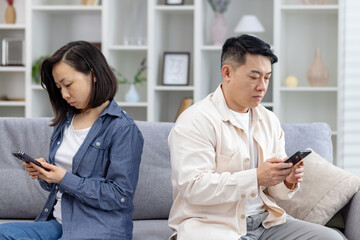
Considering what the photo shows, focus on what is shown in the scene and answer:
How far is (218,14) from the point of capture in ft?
15.4

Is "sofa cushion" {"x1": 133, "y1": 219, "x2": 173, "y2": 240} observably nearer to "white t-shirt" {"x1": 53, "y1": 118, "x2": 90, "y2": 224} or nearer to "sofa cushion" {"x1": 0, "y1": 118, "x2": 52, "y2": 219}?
"white t-shirt" {"x1": 53, "y1": 118, "x2": 90, "y2": 224}

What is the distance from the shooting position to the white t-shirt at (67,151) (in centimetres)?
219

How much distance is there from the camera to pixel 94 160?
2148 millimetres

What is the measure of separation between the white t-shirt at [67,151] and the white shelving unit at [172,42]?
7.87 feet

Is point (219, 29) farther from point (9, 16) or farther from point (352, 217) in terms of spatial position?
point (352, 217)

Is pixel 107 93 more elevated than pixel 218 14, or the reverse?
pixel 218 14

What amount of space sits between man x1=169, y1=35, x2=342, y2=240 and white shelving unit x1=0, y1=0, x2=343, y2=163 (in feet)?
7.72

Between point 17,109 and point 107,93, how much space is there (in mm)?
3095

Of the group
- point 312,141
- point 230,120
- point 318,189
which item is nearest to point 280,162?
point 230,120

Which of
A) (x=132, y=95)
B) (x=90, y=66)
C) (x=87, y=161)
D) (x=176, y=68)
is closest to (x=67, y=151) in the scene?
(x=87, y=161)

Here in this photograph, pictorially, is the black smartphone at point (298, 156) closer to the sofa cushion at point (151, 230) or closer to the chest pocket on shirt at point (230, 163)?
the chest pocket on shirt at point (230, 163)

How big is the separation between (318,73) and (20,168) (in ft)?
8.61

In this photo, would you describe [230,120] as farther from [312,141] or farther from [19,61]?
[19,61]

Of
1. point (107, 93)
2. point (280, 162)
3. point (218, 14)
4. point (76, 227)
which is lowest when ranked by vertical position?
point (76, 227)
